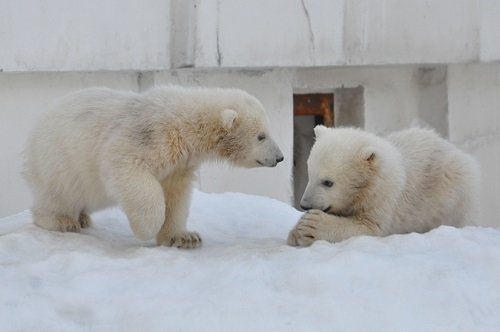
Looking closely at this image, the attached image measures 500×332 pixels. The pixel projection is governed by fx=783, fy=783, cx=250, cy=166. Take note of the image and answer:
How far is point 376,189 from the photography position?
13.0 feet

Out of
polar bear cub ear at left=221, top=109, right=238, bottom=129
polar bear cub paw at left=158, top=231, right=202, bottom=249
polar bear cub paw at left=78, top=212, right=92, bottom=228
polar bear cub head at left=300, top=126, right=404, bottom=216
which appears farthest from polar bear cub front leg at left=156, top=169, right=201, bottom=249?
polar bear cub head at left=300, top=126, right=404, bottom=216

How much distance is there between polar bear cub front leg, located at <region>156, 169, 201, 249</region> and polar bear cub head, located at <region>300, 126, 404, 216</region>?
62 centimetres

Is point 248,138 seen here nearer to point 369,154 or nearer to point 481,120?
point 369,154

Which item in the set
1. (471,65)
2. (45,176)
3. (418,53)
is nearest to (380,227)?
(45,176)

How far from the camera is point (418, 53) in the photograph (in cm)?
618

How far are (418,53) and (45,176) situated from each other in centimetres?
334

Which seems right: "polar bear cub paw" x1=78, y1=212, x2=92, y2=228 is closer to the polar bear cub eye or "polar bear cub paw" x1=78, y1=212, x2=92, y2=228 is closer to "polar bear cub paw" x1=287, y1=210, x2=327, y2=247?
"polar bear cub paw" x1=287, y1=210, x2=327, y2=247

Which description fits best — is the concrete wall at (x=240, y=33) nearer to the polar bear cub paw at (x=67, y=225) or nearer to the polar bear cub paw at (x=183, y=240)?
the polar bear cub paw at (x=67, y=225)

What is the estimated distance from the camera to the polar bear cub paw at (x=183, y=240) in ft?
13.2

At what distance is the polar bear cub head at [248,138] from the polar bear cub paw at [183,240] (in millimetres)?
442

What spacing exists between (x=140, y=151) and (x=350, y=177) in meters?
1.07

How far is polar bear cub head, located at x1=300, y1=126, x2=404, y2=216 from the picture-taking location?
3959 mm

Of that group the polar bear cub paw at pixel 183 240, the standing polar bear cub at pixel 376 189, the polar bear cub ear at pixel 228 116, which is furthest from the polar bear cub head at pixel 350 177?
the polar bear cub paw at pixel 183 240

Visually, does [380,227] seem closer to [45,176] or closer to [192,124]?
[192,124]
